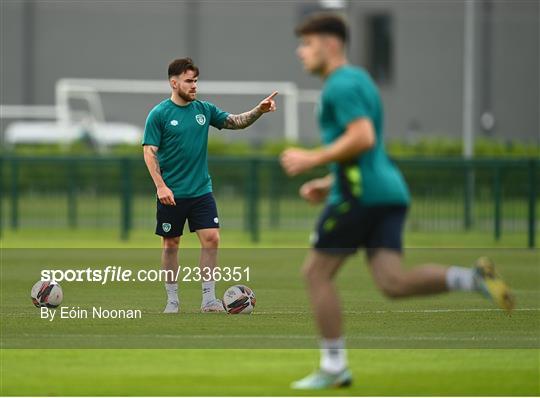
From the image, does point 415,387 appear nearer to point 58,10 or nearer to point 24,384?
point 24,384

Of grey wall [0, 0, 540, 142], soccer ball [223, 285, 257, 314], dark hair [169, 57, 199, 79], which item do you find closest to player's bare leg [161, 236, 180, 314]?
soccer ball [223, 285, 257, 314]

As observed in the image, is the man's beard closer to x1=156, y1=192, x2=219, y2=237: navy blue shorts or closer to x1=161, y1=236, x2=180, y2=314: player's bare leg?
x1=156, y1=192, x2=219, y2=237: navy blue shorts

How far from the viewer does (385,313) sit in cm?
1359

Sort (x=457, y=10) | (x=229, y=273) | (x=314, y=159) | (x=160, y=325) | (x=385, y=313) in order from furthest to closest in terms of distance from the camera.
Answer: (x=457, y=10)
(x=229, y=273)
(x=385, y=313)
(x=160, y=325)
(x=314, y=159)

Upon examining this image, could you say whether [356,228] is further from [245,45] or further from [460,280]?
[245,45]

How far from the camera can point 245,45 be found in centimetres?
5353

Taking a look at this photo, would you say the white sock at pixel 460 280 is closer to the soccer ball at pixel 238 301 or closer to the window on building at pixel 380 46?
the soccer ball at pixel 238 301

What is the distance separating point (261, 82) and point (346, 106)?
4473cm

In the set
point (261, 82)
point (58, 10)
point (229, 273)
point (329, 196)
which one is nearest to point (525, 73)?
point (261, 82)

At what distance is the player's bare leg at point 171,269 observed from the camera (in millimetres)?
13180

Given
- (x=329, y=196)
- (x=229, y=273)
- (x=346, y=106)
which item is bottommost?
(x=229, y=273)

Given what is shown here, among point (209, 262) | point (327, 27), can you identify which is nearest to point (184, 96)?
point (209, 262)

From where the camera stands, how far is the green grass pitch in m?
9.13

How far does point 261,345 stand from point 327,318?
7.64ft
